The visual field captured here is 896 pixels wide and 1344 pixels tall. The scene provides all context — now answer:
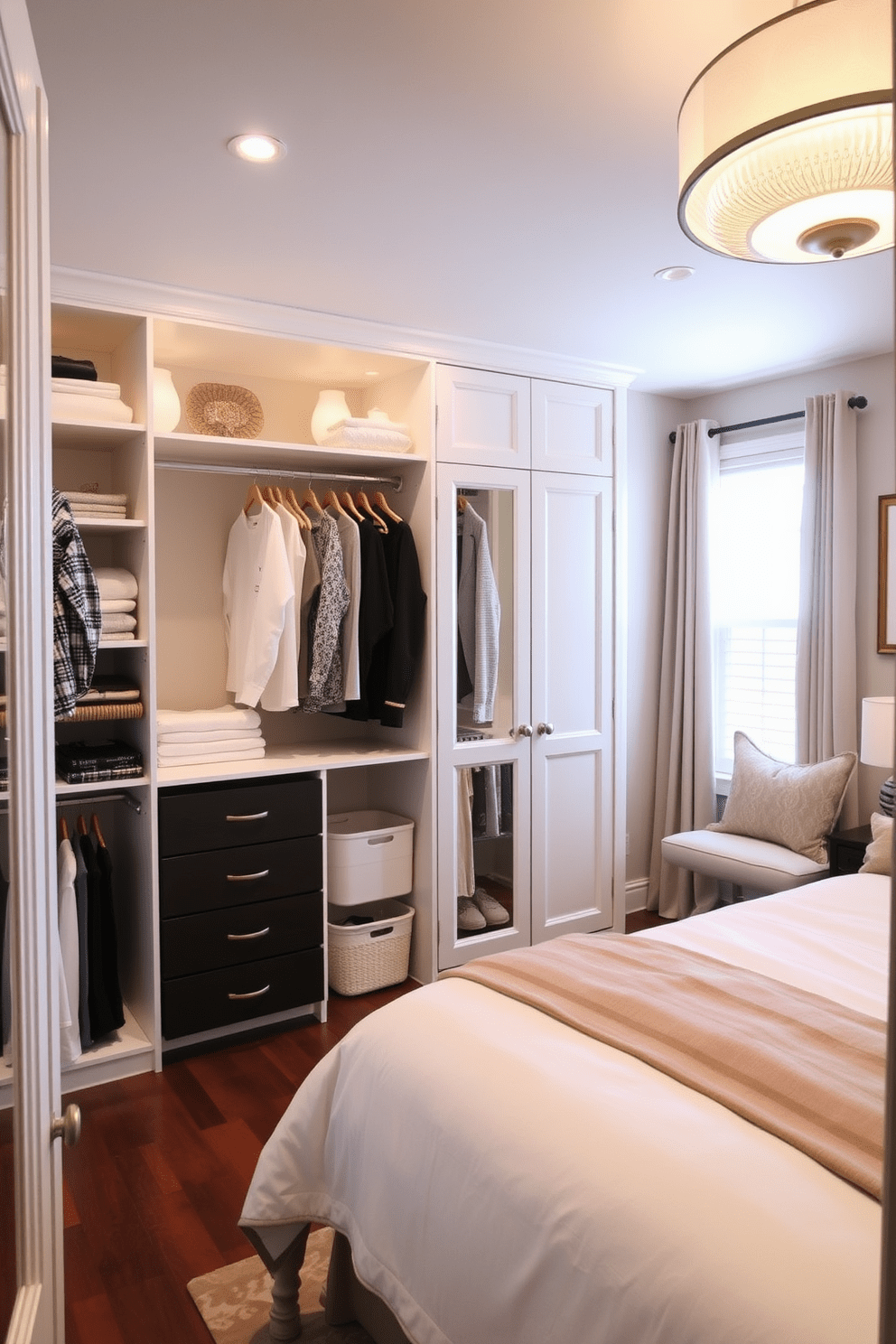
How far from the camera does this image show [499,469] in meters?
3.87

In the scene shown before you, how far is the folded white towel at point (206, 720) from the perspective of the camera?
130 inches

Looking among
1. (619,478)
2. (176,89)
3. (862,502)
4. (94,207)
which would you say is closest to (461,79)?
(176,89)

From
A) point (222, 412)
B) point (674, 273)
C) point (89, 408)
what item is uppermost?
point (674, 273)

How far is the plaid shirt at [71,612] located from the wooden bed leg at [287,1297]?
1555 millimetres

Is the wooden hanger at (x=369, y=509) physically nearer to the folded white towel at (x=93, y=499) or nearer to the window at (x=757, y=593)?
the folded white towel at (x=93, y=499)

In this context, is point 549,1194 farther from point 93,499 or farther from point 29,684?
point 93,499

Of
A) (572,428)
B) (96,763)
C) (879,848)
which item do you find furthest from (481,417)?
(879,848)

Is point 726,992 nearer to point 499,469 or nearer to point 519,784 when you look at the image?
point 519,784

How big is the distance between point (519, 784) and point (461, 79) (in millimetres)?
2698

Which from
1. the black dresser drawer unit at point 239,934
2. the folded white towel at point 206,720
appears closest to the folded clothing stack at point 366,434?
the folded white towel at point 206,720

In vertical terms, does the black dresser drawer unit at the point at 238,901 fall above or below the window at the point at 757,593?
below

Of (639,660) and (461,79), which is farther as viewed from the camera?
(639,660)

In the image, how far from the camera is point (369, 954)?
12.2 ft

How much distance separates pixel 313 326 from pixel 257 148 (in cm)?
123
